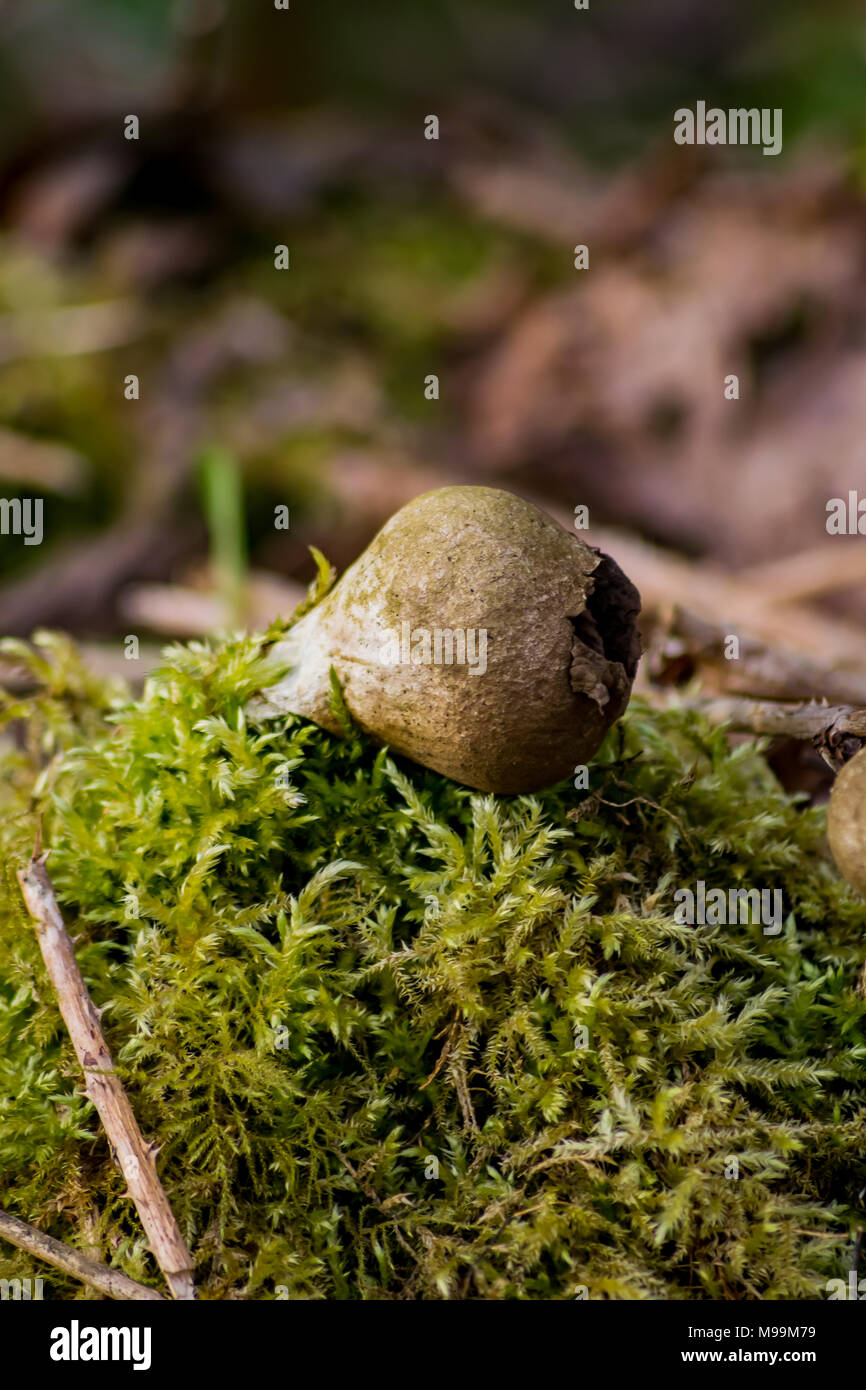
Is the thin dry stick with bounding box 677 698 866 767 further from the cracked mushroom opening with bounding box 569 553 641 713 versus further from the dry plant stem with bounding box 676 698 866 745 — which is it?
the cracked mushroom opening with bounding box 569 553 641 713

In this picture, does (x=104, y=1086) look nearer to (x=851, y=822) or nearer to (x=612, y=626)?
(x=612, y=626)

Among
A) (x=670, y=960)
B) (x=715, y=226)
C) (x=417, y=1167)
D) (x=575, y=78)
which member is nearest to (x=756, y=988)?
(x=670, y=960)

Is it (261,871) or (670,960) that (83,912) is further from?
(670,960)

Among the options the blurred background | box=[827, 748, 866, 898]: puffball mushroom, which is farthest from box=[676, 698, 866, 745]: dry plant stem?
the blurred background

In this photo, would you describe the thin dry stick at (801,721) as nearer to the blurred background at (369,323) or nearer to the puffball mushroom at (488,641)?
the puffball mushroom at (488,641)

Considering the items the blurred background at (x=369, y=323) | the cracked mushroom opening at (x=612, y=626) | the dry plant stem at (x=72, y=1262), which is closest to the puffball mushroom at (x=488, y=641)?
the cracked mushroom opening at (x=612, y=626)

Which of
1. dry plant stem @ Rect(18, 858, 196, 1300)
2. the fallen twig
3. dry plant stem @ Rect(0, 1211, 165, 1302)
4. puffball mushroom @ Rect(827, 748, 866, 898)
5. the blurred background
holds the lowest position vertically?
dry plant stem @ Rect(0, 1211, 165, 1302)
